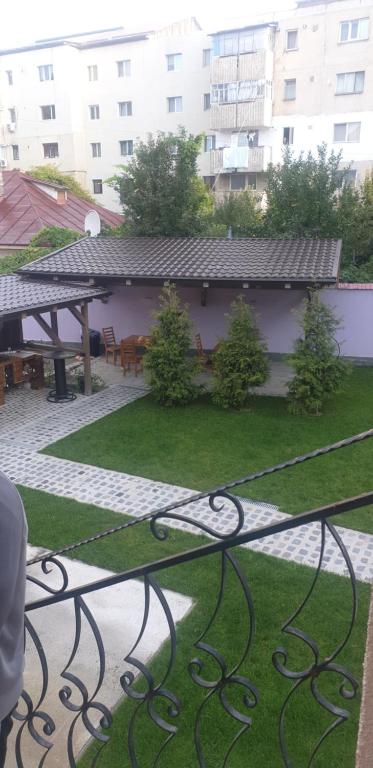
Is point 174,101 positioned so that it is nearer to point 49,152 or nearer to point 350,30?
point 49,152

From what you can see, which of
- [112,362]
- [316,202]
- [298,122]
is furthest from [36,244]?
[298,122]

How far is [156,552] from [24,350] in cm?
770

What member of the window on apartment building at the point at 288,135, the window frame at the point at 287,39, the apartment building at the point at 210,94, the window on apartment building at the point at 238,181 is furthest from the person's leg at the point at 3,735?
the window frame at the point at 287,39

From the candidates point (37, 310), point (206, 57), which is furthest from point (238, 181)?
point (37, 310)

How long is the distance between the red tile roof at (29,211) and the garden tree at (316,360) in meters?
11.5

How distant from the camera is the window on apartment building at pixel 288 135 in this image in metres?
28.6

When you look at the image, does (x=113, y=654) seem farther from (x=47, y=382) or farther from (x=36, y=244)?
(x=36, y=244)

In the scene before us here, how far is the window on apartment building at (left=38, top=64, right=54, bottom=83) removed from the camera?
108 ft

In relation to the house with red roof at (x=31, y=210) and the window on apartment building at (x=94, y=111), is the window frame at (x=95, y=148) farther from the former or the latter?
the house with red roof at (x=31, y=210)

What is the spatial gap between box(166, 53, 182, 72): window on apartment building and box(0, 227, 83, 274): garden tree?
18.2 metres

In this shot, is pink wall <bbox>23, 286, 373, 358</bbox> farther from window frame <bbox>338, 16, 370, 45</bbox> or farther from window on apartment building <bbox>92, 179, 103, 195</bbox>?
window on apartment building <bbox>92, 179, 103, 195</bbox>

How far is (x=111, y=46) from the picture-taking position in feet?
104

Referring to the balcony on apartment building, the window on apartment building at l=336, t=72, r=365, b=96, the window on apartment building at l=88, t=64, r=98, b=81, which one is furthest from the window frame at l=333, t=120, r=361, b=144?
the window on apartment building at l=88, t=64, r=98, b=81

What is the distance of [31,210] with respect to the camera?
778 inches
